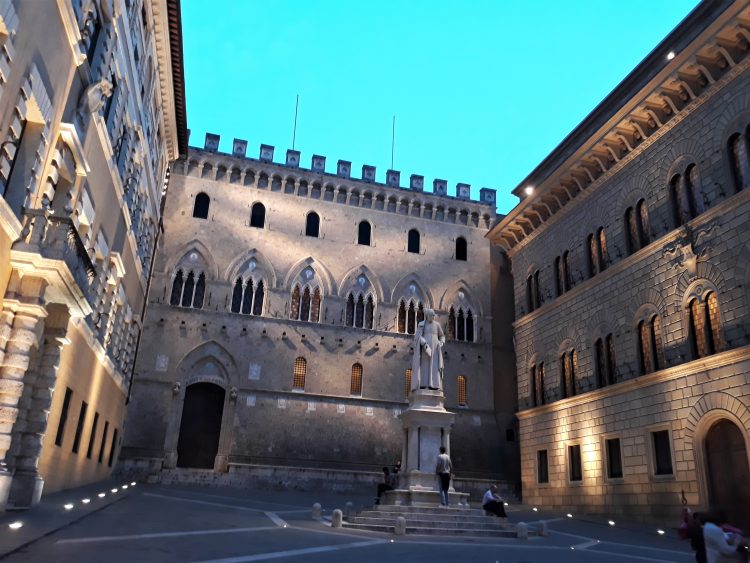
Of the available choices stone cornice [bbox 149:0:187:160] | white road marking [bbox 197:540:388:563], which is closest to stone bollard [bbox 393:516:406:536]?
white road marking [bbox 197:540:388:563]

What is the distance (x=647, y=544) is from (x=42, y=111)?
15.7 meters

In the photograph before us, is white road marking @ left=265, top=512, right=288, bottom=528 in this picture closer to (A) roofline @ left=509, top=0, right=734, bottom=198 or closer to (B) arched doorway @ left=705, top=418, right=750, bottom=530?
(B) arched doorway @ left=705, top=418, right=750, bottom=530

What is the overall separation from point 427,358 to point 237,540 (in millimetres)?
8073

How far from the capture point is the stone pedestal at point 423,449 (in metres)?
14.9

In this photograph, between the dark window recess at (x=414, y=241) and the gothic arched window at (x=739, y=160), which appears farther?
the dark window recess at (x=414, y=241)

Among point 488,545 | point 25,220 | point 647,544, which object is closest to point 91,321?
point 25,220

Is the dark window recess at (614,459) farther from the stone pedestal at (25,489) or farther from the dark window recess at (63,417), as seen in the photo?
the stone pedestal at (25,489)

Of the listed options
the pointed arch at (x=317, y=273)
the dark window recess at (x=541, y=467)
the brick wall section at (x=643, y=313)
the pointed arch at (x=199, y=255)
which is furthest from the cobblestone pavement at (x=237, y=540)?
the pointed arch at (x=317, y=273)

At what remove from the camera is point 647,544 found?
46.9 ft

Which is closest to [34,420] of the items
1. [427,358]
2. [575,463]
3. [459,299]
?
[427,358]

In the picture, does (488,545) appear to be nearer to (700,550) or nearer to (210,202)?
(700,550)

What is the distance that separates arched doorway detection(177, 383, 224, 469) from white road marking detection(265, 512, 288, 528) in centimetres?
1346

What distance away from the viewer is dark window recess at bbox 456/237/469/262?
35.3 m

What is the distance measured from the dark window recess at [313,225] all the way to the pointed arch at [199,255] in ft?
17.5
